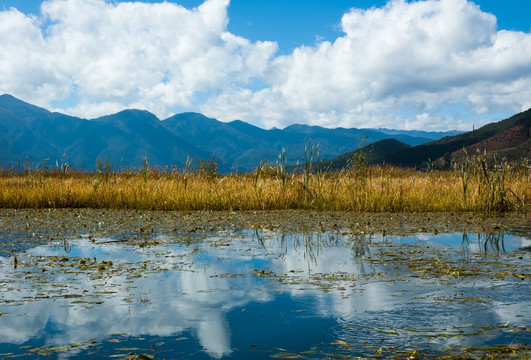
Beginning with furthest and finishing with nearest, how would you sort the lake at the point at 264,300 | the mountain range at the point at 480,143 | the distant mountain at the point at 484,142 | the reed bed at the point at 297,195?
the distant mountain at the point at 484,142, the mountain range at the point at 480,143, the reed bed at the point at 297,195, the lake at the point at 264,300

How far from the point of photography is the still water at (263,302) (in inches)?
105

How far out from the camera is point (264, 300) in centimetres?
361

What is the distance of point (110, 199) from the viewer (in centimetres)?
1195

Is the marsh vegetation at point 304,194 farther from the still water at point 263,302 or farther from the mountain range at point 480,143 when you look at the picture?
the mountain range at point 480,143

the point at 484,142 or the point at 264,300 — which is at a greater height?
the point at 484,142

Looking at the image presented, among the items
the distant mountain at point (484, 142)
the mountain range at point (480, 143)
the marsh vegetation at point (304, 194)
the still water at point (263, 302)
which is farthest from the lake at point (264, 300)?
the distant mountain at point (484, 142)

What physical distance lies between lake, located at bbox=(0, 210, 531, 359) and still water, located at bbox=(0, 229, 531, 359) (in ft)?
0.04

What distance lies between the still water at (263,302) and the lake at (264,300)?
0.01 m

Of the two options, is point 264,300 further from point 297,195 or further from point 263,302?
point 297,195

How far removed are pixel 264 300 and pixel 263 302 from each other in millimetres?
51

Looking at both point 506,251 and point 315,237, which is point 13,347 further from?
point 506,251

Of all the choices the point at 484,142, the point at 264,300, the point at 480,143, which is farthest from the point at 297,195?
the point at 480,143

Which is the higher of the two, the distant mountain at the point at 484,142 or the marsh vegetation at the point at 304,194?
the distant mountain at the point at 484,142

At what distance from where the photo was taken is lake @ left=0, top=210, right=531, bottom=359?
2654 millimetres
